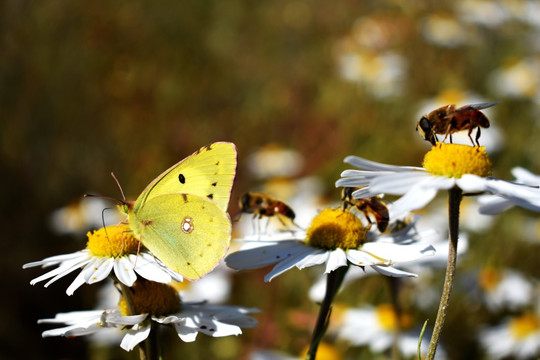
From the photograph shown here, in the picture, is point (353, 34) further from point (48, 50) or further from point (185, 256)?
point (185, 256)

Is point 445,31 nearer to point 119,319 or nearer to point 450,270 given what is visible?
point 450,270

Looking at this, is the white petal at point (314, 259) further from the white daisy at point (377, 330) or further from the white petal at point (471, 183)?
the white daisy at point (377, 330)

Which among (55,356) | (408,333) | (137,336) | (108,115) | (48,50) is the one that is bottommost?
(55,356)

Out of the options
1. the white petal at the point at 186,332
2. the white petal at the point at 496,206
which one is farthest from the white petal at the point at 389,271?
the white petal at the point at 186,332

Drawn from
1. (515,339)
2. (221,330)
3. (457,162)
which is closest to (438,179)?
(457,162)

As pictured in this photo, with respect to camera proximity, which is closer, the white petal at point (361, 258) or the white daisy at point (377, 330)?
the white petal at point (361, 258)

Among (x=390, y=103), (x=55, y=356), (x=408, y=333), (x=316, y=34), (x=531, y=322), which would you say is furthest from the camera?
(x=316, y=34)

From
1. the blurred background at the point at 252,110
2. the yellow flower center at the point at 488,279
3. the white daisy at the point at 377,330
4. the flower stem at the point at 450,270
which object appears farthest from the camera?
the blurred background at the point at 252,110

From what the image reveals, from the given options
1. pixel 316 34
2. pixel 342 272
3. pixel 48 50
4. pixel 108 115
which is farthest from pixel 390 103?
pixel 342 272
